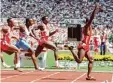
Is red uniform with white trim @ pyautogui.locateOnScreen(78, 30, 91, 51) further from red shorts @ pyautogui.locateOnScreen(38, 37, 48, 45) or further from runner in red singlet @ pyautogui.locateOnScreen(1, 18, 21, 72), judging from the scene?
red shorts @ pyautogui.locateOnScreen(38, 37, 48, 45)

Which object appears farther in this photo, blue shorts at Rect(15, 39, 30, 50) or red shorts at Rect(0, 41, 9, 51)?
blue shorts at Rect(15, 39, 30, 50)

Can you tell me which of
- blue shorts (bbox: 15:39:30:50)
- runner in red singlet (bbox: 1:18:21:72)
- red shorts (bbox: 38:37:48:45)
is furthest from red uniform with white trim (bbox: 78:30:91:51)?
red shorts (bbox: 38:37:48:45)

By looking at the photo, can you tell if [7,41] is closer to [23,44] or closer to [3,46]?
[3,46]

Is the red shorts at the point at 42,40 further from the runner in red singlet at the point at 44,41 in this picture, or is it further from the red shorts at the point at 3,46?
the red shorts at the point at 3,46

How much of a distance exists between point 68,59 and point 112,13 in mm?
28688

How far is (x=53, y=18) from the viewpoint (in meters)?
48.2

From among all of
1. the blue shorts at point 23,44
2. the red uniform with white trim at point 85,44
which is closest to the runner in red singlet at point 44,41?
the blue shorts at point 23,44

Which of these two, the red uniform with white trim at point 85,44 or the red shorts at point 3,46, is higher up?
the red uniform with white trim at point 85,44

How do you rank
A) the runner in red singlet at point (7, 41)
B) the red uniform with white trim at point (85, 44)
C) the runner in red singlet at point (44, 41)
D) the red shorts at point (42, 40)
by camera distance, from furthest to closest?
the red shorts at point (42, 40)
the runner in red singlet at point (44, 41)
the runner in red singlet at point (7, 41)
the red uniform with white trim at point (85, 44)

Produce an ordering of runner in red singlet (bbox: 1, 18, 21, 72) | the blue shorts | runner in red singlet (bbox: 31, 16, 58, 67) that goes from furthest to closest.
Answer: runner in red singlet (bbox: 31, 16, 58, 67), the blue shorts, runner in red singlet (bbox: 1, 18, 21, 72)

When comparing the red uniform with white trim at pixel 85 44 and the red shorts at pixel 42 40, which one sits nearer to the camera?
the red uniform with white trim at pixel 85 44

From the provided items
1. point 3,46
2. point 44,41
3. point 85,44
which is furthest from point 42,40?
point 85,44

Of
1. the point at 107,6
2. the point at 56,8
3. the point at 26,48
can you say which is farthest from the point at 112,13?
the point at 26,48

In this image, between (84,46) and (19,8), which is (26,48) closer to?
(84,46)
